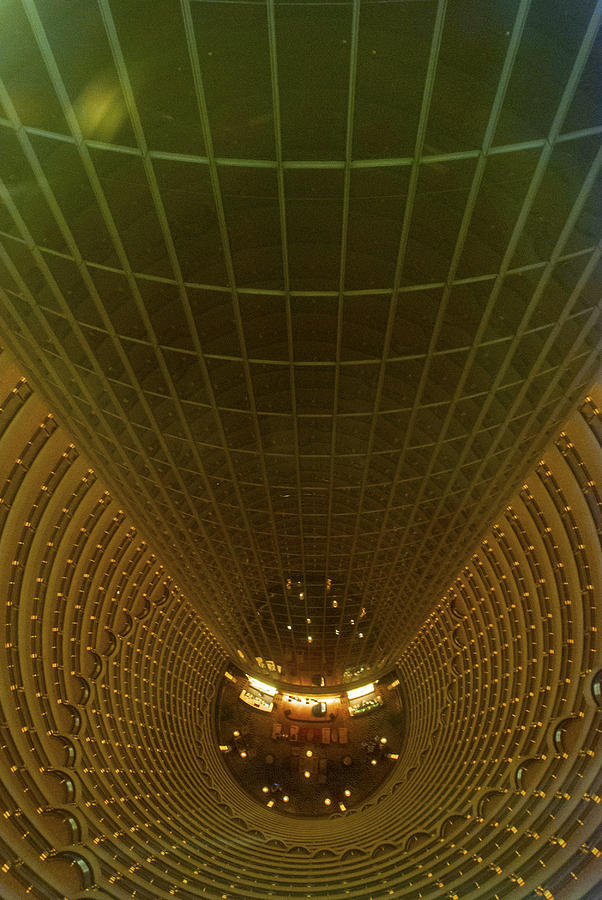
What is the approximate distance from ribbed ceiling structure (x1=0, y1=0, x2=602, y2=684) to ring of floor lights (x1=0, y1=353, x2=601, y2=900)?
35.4 ft

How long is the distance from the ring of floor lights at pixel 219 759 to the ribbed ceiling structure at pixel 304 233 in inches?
425

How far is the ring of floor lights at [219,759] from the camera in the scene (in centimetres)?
2200

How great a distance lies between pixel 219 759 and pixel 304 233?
39177 millimetres

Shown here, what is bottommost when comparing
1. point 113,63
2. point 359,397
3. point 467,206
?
point 113,63

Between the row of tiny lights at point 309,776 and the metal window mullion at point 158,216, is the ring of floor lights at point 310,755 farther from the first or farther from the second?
the metal window mullion at point 158,216

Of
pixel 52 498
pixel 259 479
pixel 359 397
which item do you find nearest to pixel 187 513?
pixel 259 479

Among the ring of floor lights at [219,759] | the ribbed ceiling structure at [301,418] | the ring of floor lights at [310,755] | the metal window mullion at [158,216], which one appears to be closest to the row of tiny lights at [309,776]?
the ring of floor lights at [310,755]

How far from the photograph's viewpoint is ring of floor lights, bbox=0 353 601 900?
2200 centimetres

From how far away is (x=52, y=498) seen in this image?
1122 inches

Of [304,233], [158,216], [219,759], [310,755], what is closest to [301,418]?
[304,233]

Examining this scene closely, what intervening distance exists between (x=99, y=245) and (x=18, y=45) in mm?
3247

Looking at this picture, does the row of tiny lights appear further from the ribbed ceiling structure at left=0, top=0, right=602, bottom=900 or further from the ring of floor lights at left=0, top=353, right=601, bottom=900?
the ring of floor lights at left=0, top=353, right=601, bottom=900

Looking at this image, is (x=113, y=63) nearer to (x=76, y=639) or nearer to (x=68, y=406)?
(x=68, y=406)

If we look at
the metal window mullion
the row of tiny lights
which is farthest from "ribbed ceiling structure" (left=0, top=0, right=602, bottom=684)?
the row of tiny lights
